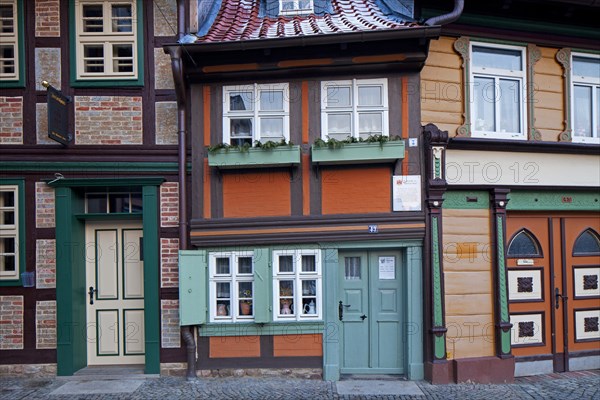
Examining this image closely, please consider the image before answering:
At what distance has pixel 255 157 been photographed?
700 centimetres

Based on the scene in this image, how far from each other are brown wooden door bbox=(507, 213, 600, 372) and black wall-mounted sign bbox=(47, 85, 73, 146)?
6.89 metres

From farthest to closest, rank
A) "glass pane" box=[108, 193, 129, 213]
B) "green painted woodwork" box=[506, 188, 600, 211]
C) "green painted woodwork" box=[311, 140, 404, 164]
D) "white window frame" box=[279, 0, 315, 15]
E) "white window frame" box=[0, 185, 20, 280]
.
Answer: "white window frame" box=[279, 0, 315, 15], "glass pane" box=[108, 193, 129, 213], "green painted woodwork" box=[506, 188, 600, 211], "white window frame" box=[0, 185, 20, 280], "green painted woodwork" box=[311, 140, 404, 164]

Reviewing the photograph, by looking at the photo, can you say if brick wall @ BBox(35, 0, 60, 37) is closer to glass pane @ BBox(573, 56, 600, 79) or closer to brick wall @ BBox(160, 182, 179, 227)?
brick wall @ BBox(160, 182, 179, 227)

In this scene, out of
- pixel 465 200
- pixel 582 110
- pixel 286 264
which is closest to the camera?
pixel 465 200

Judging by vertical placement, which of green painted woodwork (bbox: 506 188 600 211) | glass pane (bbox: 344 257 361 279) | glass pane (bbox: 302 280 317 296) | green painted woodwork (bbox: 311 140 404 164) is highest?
green painted woodwork (bbox: 311 140 404 164)

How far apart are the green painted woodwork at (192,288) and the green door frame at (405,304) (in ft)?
5.97

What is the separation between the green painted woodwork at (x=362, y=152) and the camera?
689cm

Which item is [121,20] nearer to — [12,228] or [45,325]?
[12,228]

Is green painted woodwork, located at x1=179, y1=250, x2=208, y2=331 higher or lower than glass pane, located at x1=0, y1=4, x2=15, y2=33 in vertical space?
lower

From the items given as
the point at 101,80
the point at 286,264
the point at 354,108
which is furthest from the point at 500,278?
the point at 101,80

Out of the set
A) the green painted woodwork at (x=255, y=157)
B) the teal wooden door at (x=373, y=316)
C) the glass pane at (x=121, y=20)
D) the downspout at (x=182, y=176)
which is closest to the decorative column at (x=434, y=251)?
the teal wooden door at (x=373, y=316)

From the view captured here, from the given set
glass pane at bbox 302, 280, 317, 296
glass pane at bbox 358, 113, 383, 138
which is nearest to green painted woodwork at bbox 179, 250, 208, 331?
glass pane at bbox 302, 280, 317, 296

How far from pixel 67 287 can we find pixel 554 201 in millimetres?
7639

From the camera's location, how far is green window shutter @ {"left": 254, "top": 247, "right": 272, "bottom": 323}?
7066 millimetres
